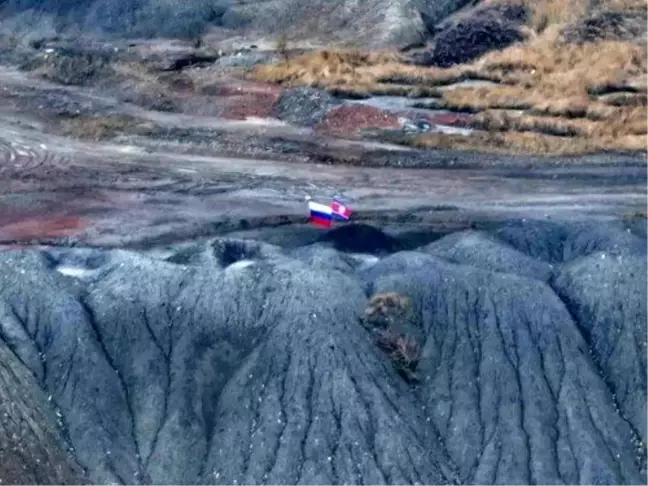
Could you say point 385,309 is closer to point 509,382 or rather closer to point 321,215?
point 509,382

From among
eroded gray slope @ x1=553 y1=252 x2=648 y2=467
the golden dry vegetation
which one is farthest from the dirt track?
eroded gray slope @ x1=553 y1=252 x2=648 y2=467

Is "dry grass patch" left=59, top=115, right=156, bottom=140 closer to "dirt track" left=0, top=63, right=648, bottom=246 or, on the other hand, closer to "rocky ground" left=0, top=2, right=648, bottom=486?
"dirt track" left=0, top=63, right=648, bottom=246

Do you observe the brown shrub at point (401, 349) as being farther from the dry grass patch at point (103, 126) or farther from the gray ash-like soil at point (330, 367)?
the dry grass patch at point (103, 126)

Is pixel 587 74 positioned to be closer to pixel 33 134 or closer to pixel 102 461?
pixel 33 134

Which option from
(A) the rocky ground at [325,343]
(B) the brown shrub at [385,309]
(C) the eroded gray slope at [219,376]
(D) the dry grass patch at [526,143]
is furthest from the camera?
(D) the dry grass patch at [526,143]

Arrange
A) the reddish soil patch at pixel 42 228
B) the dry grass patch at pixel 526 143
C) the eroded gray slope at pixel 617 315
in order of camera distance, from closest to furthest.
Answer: the eroded gray slope at pixel 617 315
the reddish soil patch at pixel 42 228
the dry grass patch at pixel 526 143

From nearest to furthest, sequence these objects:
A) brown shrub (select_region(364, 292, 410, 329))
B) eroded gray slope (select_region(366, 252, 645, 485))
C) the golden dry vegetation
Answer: eroded gray slope (select_region(366, 252, 645, 485)) → brown shrub (select_region(364, 292, 410, 329)) → the golden dry vegetation

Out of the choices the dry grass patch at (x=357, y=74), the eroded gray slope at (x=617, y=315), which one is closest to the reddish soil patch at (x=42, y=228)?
the eroded gray slope at (x=617, y=315)
